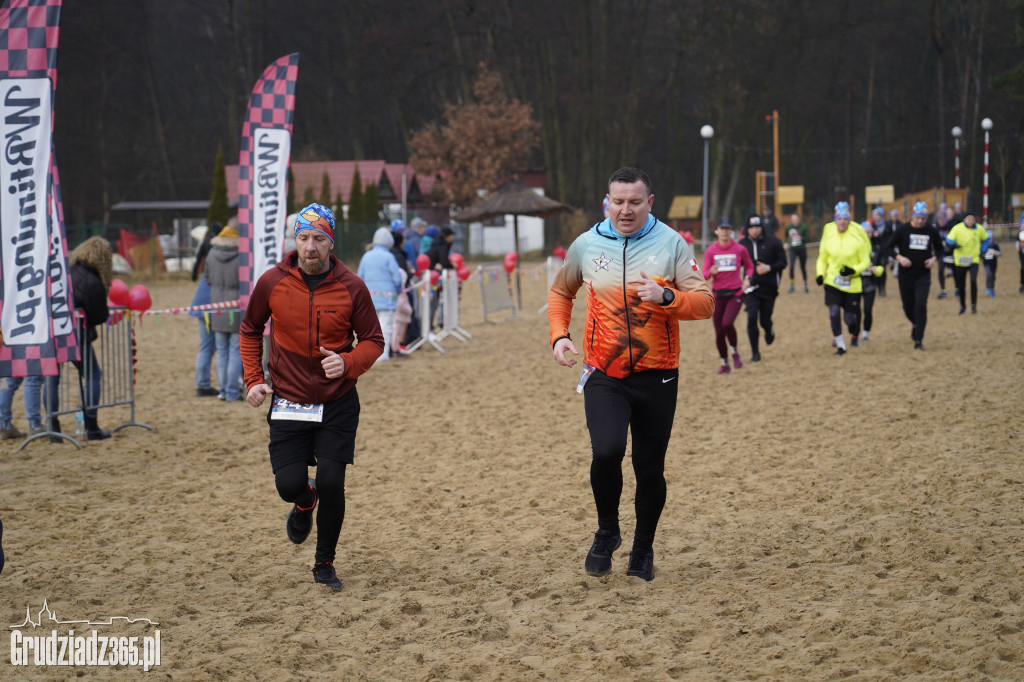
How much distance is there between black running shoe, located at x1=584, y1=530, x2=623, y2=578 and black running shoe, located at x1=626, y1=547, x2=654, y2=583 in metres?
0.12

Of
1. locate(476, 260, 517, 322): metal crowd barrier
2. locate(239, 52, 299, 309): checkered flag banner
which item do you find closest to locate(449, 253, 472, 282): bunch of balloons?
locate(476, 260, 517, 322): metal crowd barrier

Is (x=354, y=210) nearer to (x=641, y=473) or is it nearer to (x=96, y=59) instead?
(x=96, y=59)

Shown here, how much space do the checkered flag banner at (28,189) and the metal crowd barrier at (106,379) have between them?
2.92 feet

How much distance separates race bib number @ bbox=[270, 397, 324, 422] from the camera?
5367mm

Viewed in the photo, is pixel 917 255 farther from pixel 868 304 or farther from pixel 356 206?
pixel 356 206

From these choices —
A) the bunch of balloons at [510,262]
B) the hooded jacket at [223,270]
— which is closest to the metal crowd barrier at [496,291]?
A: the bunch of balloons at [510,262]

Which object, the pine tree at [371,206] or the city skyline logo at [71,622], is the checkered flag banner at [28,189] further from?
the pine tree at [371,206]

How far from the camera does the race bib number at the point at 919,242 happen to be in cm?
1455

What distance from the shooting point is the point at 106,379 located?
1078 centimetres

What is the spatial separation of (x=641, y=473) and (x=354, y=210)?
36502mm

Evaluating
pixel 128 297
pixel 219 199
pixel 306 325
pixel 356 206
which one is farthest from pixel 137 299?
pixel 356 206

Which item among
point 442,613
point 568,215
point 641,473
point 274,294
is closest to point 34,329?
point 274,294

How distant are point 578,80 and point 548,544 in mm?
44164

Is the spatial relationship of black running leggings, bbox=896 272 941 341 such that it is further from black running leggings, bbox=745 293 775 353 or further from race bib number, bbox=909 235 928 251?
black running leggings, bbox=745 293 775 353
